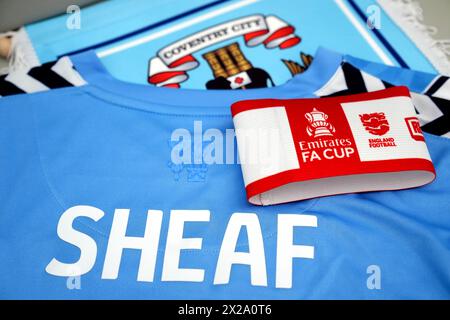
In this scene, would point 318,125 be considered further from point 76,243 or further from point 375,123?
point 76,243

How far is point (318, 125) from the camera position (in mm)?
657

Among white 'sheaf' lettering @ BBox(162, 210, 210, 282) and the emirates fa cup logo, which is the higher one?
the emirates fa cup logo

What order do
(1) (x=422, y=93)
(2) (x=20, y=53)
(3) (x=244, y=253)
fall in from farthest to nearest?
(2) (x=20, y=53), (1) (x=422, y=93), (3) (x=244, y=253)

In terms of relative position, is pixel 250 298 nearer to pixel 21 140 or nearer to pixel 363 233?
pixel 363 233

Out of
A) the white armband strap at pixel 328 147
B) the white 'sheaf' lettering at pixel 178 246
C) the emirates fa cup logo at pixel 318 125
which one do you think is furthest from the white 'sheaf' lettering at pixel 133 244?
the emirates fa cup logo at pixel 318 125

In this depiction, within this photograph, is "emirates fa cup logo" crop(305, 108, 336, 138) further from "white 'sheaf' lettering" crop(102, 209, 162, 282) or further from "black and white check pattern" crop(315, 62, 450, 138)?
"white 'sheaf' lettering" crop(102, 209, 162, 282)

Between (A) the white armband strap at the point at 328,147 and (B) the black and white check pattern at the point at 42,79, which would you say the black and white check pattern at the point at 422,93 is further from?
(B) the black and white check pattern at the point at 42,79

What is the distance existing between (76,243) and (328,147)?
0.38 metres

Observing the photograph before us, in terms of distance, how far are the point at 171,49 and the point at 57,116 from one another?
293 millimetres

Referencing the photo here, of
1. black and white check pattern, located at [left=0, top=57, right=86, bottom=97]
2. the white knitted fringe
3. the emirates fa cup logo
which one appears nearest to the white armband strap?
the emirates fa cup logo

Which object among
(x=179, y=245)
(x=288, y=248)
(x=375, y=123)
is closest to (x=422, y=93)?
(x=375, y=123)

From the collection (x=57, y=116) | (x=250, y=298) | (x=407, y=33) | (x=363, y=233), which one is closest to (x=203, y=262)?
(x=250, y=298)

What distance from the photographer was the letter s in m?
0.62

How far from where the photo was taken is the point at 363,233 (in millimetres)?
642
